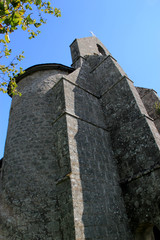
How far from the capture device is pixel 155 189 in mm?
5234

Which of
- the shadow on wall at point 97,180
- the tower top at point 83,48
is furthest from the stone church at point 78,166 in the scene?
the tower top at point 83,48

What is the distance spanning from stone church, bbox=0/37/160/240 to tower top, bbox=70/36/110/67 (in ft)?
12.9

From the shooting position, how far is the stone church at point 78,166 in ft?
15.4

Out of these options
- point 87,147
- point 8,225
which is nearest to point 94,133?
point 87,147

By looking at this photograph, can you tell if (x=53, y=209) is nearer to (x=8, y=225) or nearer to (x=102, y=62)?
(x=8, y=225)

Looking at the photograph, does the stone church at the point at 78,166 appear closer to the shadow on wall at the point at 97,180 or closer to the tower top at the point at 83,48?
the shadow on wall at the point at 97,180

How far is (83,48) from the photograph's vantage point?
42.4 feet

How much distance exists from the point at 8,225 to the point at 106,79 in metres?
7.30

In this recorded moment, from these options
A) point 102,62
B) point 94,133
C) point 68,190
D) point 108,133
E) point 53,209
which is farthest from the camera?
point 102,62

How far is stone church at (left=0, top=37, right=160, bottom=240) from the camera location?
15.4 feet

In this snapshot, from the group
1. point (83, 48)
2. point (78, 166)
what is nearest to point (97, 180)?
point (78, 166)

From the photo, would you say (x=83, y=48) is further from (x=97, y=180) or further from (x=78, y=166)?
(x=97, y=180)

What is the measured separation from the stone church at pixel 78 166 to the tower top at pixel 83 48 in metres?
3.92

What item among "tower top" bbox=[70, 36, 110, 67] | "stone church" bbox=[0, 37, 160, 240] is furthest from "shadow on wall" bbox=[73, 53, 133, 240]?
"tower top" bbox=[70, 36, 110, 67]
